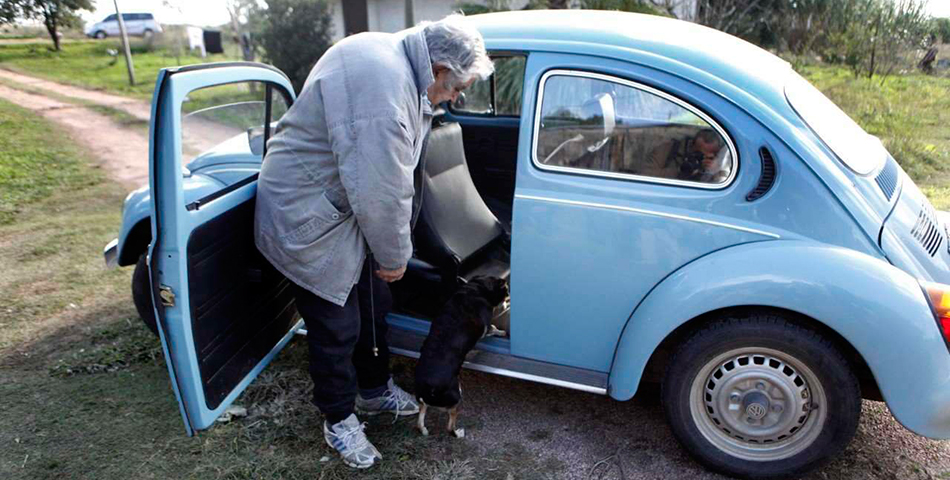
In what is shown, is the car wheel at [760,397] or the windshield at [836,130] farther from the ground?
the windshield at [836,130]

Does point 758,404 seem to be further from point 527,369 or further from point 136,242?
point 136,242

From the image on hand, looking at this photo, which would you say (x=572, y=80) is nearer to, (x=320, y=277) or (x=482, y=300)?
(x=482, y=300)

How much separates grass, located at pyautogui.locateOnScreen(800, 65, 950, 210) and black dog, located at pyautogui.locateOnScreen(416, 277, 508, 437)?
18.8 ft

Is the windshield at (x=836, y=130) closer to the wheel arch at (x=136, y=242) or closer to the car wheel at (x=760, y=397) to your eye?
the car wheel at (x=760, y=397)

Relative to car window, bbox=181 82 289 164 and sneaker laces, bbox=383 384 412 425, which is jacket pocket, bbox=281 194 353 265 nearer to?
car window, bbox=181 82 289 164

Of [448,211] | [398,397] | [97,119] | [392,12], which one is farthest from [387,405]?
[392,12]

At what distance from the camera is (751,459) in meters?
2.90

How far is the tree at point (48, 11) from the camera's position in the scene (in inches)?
452

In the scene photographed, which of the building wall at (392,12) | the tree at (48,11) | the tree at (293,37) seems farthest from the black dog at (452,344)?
the building wall at (392,12)

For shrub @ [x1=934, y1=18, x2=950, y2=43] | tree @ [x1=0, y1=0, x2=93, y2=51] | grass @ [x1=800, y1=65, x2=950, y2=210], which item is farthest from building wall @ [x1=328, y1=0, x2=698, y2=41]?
shrub @ [x1=934, y1=18, x2=950, y2=43]

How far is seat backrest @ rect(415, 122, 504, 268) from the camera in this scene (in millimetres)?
3473

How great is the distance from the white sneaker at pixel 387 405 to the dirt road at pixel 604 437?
0.95ft

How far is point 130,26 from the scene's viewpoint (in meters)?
25.9

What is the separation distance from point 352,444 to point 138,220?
178cm
